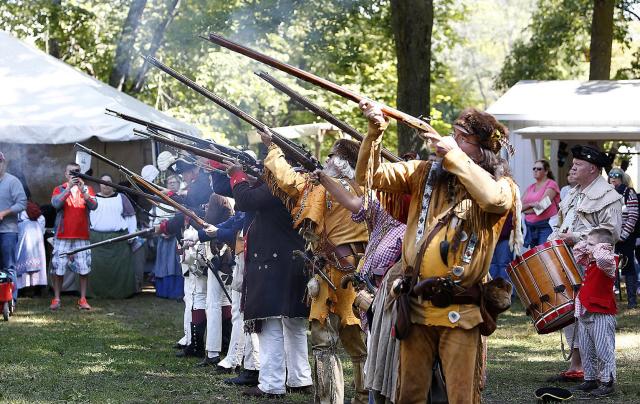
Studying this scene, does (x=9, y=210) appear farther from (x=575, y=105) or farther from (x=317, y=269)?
(x=575, y=105)

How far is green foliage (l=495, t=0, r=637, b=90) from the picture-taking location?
2752 cm

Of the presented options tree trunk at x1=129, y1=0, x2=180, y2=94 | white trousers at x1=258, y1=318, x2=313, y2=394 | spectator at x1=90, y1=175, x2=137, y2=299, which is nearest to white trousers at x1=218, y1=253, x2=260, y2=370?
white trousers at x1=258, y1=318, x2=313, y2=394

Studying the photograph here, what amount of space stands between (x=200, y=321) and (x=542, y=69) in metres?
21.2

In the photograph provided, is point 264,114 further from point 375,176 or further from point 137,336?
point 375,176

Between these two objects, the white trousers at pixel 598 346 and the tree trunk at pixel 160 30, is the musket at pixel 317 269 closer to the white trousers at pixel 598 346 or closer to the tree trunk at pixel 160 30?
the white trousers at pixel 598 346

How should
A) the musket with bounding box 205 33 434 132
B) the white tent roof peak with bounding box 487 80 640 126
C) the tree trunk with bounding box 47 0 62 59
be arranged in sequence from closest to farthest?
the musket with bounding box 205 33 434 132 → the white tent roof peak with bounding box 487 80 640 126 → the tree trunk with bounding box 47 0 62 59

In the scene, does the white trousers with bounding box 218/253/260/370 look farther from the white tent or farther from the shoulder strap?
the white tent

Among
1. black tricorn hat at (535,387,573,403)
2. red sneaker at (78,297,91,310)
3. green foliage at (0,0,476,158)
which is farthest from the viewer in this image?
green foliage at (0,0,476,158)

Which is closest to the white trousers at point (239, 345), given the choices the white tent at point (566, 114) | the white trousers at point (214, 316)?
the white trousers at point (214, 316)

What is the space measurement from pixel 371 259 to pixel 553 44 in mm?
23247

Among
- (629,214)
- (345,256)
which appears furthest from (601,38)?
(345,256)

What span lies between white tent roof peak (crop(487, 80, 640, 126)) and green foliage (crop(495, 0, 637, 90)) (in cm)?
870

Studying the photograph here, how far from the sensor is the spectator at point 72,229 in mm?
14234

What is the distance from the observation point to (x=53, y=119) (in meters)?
15.8
